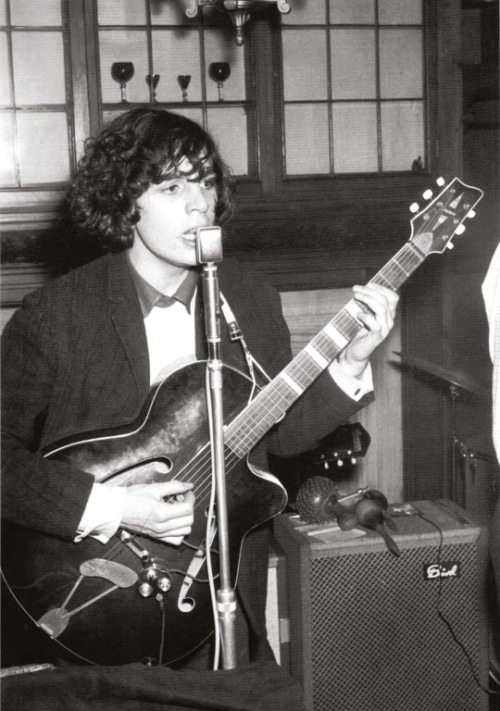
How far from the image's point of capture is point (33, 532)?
6.86 feet

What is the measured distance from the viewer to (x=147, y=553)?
210cm

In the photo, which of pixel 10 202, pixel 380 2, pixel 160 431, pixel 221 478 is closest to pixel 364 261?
pixel 380 2

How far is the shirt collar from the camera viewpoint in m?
2.29

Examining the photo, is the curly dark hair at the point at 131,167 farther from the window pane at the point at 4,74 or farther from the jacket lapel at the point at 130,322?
the window pane at the point at 4,74

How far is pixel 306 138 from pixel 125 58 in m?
0.89

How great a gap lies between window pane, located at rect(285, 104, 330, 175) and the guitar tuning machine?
2.46 metres

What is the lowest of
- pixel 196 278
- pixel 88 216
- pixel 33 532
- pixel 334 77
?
pixel 33 532

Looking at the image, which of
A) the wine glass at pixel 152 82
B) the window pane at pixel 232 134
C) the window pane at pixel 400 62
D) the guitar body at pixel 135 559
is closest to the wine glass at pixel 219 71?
the window pane at pixel 232 134

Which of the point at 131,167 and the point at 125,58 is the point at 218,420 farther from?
the point at 125,58

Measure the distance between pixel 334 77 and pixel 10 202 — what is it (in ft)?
5.21

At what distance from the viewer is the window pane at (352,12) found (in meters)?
4.08

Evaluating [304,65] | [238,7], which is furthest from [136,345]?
[304,65]

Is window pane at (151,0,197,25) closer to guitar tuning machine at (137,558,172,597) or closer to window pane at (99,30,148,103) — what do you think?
window pane at (99,30,148,103)

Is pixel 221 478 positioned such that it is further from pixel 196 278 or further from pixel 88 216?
pixel 88 216
